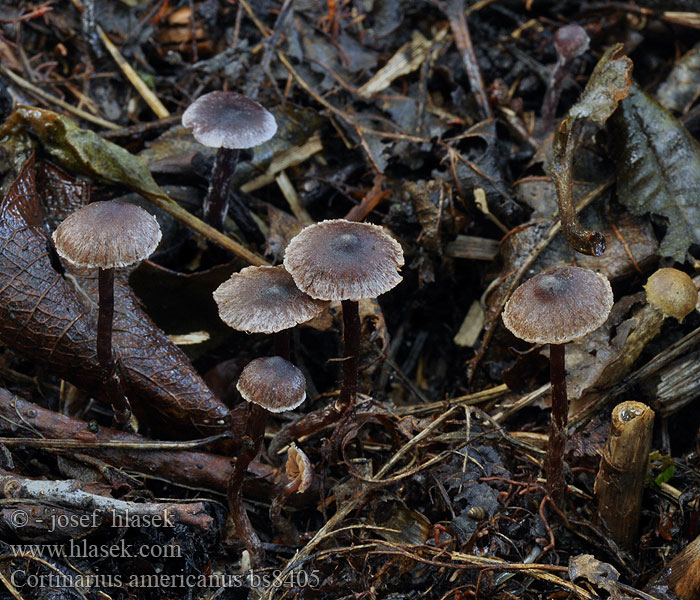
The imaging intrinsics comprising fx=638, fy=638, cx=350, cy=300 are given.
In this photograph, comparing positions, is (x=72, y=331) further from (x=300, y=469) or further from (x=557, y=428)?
(x=557, y=428)

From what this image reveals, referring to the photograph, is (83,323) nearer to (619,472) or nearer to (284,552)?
(284,552)

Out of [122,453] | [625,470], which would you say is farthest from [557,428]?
[122,453]

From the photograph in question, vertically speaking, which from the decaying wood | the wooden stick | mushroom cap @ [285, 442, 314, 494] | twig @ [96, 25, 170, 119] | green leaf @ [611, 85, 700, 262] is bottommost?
the wooden stick

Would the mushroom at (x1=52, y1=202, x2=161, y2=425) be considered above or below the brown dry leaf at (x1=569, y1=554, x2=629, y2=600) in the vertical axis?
above

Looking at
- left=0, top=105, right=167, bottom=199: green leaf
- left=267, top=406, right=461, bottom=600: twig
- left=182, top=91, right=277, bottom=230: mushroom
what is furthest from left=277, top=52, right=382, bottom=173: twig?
left=267, top=406, right=461, bottom=600: twig

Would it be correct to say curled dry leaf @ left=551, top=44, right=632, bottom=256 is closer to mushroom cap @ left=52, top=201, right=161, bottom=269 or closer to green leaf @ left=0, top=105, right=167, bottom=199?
mushroom cap @ left=52, top=201, right=161, bottom=269

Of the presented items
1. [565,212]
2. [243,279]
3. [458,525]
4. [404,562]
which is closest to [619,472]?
[458,525]

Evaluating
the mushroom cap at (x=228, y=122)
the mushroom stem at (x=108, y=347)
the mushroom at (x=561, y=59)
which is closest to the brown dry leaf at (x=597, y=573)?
the mushroom stem at (x=108, y=347)
